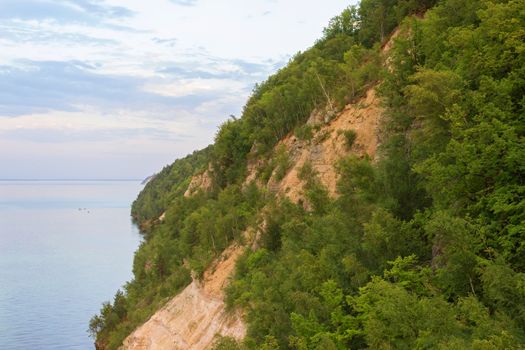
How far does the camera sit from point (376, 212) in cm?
2384

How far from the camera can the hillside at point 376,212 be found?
16938 millimetres

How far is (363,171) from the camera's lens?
95.2 ft


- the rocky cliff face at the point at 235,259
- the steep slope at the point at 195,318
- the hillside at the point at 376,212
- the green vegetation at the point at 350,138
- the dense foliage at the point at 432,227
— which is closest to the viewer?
the dense foliage at the point at 432,227

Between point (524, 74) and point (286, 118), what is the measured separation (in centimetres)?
3482

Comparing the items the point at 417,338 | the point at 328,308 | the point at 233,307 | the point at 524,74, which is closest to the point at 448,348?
the point at 417,338

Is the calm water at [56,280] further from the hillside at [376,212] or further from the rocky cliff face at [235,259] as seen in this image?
the rocky cliff face at [235,259]

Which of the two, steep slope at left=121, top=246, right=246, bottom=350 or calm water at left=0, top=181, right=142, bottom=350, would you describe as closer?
steep slope at left=121, top=246, right=246, bottom=350

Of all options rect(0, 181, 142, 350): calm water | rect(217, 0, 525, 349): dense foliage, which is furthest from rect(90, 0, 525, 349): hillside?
rect(0, 181, 142, 350): calm water

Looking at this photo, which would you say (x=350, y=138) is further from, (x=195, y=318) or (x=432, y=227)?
(x=432, y=227)

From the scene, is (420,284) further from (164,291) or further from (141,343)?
(164,291)

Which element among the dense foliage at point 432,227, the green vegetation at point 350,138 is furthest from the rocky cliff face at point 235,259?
the dense foliage at point 432,227

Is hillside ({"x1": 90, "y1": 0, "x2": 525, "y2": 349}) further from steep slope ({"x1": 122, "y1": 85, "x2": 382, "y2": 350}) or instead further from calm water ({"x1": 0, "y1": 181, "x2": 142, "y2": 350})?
calm water ({"x1": 0, "y1": 181, "x2": 142, "y2": 350})

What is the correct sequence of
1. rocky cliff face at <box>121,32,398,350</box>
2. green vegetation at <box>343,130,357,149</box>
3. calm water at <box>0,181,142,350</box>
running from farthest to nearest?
1. calm water at <box>0,181,142,350</box>
2. green vegetation at <box>343,130,357,149</box>
3. rocky cliff face at <box>121,32,398,350</box>

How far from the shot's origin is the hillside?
16.9 metres
